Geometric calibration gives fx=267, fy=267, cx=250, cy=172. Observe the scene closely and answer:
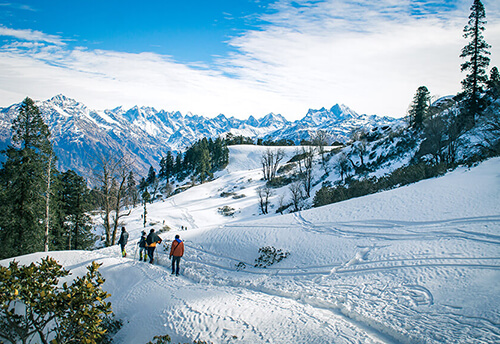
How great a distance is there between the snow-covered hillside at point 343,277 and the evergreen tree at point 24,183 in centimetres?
670

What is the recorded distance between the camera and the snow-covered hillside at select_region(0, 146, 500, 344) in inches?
292

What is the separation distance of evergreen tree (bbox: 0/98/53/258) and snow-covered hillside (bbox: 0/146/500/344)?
6.70 m

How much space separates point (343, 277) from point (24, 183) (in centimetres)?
2113

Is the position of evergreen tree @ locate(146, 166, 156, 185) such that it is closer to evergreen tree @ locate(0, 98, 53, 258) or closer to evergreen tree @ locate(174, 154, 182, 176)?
evergreen tree @ locate(174, 154, 182, 176)

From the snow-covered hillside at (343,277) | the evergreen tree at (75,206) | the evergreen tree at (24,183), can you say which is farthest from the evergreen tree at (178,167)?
the snow-covered hillside at (343,277)

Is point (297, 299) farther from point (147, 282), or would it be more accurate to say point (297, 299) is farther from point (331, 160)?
point (331, 160)

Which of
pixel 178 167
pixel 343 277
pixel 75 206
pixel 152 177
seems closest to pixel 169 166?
pixel 178 167

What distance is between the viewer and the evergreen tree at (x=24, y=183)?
59.2 feet

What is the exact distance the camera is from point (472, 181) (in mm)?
16250

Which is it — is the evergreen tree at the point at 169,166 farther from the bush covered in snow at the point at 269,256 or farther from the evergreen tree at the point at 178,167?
the bush covered in snow at the point at 269,256

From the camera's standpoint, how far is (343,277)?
10477 millimetres

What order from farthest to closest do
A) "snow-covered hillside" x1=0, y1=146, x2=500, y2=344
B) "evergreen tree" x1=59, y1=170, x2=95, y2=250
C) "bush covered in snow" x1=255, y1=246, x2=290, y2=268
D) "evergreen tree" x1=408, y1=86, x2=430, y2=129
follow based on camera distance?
"evergreen tree" x1=408, y1=86, x2=430, y2=129 < "evergreen tree" x1=59, y1=170, x2=95, y2=250 < "bush covered in snow" x1=255, y1=246, x2=290, y2=268 < "snow-covered hillside" x1=0, y1=146, x2=500, y2=344

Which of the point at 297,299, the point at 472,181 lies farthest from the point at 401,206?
the point at 297,299

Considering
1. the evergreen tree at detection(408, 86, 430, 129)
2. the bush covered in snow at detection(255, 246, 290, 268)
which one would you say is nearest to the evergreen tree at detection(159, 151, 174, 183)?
the evergreen tree at detection(408, 86, 430, 129)
